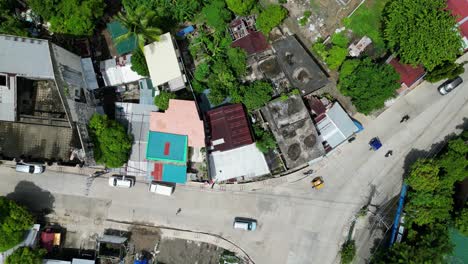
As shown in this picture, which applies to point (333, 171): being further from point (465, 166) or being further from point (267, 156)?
point (465, 166)

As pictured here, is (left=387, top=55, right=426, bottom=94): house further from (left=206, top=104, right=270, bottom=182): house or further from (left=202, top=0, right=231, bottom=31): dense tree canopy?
(left=202, top=0, right=231, bottom=31): dense tree canopy

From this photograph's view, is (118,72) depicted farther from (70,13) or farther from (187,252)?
(187,252)

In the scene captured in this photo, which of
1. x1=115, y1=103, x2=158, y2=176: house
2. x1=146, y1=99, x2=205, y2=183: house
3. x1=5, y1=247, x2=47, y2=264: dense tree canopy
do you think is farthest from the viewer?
x1=115, y1=103, x2=158, y2=176: house

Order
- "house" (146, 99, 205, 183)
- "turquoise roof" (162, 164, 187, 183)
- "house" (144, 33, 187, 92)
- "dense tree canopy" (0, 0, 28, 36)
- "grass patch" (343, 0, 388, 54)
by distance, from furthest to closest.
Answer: "grass patch" (343, 0, 388, 54)
"turquoise roof" (162, 164, 187, 183)
"house" (146, 99, 205, 183)
"house" (144, 33, 187, 92)
"dense tree canopy" (0, 0, 28, 36)

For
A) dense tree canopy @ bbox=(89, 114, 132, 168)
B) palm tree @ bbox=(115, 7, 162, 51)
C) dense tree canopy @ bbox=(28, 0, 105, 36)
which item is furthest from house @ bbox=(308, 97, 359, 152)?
dense tree canopy @ bbox=(28, 0, 105, 36)

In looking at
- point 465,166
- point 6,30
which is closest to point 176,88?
point 6,30
